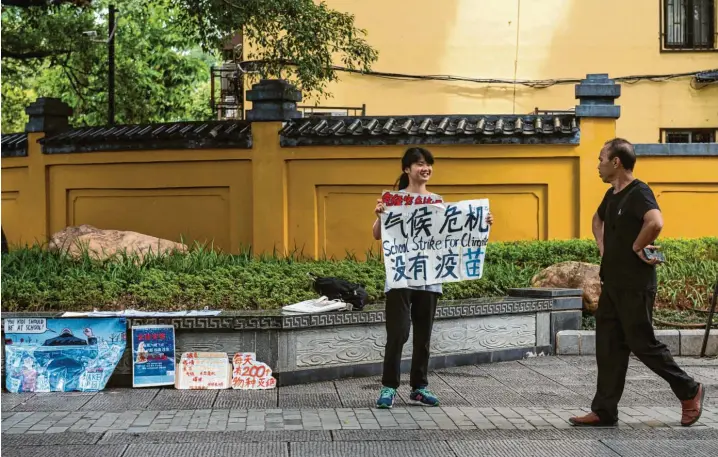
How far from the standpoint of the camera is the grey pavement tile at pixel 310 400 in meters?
8.22

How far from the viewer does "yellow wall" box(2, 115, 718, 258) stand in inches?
618

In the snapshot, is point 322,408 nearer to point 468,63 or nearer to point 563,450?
point 563,450

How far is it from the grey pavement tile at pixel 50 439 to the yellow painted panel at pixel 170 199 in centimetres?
903

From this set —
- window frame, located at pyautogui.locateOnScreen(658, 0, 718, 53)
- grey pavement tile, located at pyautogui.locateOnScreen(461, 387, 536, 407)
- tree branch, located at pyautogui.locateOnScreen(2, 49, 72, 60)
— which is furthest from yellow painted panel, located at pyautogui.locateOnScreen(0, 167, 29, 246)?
window frame, located at pyautogui.locateOnScreen(658, 0, 718, 53)

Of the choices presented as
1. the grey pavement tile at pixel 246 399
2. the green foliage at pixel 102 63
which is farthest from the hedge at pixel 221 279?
the green foliage at pixel 102 63

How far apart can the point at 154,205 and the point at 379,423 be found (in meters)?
10.1

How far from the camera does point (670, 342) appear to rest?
1120 cm

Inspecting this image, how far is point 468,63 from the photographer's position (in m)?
23.9

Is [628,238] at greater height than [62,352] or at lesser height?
greater

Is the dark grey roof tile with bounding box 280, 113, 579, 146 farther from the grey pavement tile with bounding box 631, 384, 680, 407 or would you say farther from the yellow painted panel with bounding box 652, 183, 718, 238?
the grey pavement tile with bounding box 631, 384, 680, 407

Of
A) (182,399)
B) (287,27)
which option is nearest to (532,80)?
(287,27)

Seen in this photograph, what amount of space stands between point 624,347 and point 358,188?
8.89 meters

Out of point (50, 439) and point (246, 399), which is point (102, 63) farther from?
point (50, 439)

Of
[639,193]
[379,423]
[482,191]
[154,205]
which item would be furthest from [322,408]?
[154,205]
